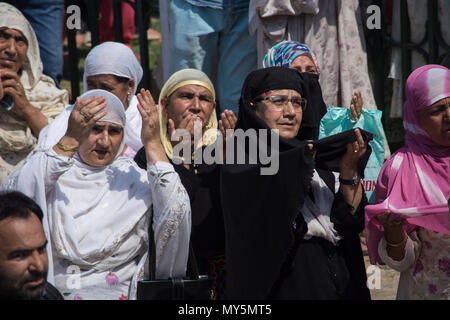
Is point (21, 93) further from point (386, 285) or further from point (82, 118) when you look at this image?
point (386, 285)

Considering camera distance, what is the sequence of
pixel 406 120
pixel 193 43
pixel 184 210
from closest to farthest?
pixel 184 210 → pixel 406 120 → pixel 193 43

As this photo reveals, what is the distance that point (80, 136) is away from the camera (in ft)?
12.1

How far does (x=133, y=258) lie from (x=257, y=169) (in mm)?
741

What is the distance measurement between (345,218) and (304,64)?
66.6 inches

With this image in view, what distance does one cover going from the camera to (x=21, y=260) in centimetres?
302

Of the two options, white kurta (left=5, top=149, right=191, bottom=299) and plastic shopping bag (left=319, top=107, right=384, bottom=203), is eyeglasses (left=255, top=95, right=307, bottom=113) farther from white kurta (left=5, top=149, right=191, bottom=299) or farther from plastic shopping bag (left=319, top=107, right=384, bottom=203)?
plastic shopping bag (left=319, top=107, right=384, bottom=203)

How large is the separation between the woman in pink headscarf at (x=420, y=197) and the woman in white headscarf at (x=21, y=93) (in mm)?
2424

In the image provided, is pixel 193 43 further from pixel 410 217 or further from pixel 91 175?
pixel 410 217

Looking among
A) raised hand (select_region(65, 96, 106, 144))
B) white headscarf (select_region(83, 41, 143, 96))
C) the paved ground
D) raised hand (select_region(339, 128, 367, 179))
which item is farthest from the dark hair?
the paved ground

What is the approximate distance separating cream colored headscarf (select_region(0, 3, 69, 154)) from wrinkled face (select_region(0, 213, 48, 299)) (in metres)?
2.21

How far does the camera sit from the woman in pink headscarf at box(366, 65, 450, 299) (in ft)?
12.3

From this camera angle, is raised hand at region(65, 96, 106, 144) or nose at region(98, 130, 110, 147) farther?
nose at region(98, 130, 110, 147)
